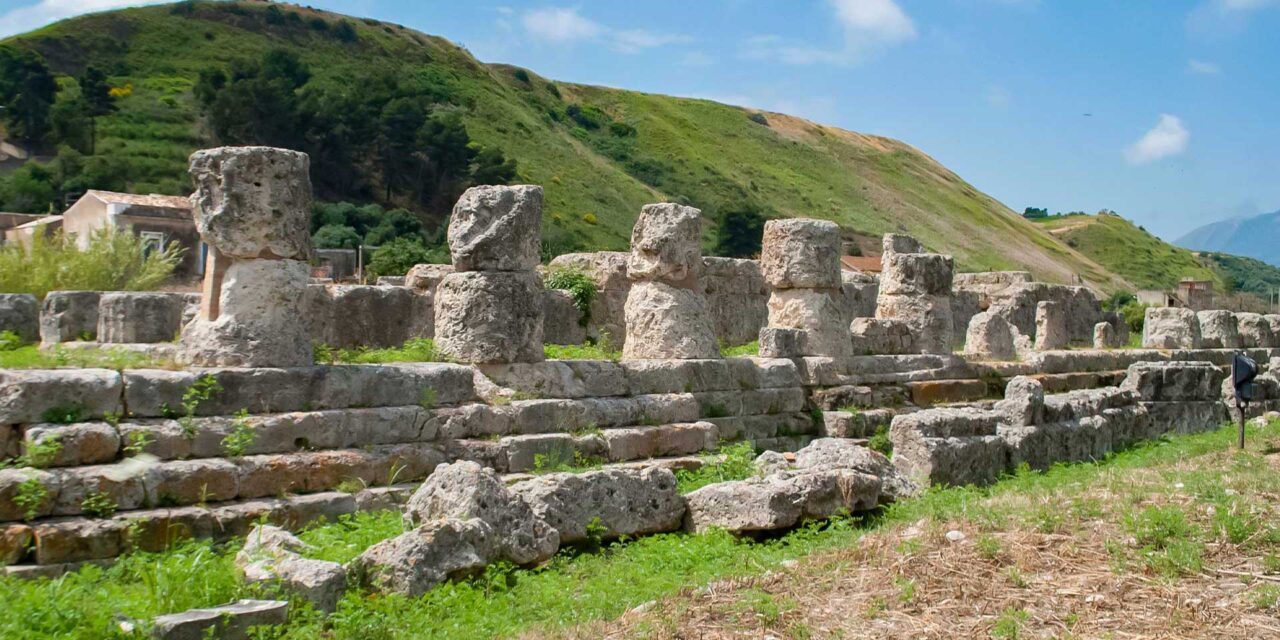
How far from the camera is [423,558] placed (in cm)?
677

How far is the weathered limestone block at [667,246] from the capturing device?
12.0 metres

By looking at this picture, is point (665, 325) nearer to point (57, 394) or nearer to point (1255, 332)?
point (57, 394)

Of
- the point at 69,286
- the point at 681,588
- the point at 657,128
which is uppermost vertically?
the point at 657,128

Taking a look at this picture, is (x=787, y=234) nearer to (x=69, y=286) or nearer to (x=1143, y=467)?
(x=1143, y=467)

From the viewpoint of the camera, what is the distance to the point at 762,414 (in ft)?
41.0

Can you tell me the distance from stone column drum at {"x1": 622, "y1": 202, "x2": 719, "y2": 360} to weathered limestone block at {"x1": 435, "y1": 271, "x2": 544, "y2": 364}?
6.31 feet

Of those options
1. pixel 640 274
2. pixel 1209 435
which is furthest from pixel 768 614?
pixel 1209 435

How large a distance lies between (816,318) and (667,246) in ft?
8.59

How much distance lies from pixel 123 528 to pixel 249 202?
254 cm

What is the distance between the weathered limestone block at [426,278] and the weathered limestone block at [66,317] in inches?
131

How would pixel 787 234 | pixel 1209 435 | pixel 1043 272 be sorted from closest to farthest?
1. pixel 787 234
2. pixel 1209 435
3. pixel 1043 272

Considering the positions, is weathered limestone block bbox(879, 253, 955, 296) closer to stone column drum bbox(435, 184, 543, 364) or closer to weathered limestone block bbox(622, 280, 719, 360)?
weathered limestone block bbox(622, 280, 719, 360)

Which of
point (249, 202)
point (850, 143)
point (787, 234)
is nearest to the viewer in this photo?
point (249, 202)

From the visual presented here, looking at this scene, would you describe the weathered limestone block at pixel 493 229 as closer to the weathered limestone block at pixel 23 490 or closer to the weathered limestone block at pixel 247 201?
the weathered limestone block at pixel 247 201
